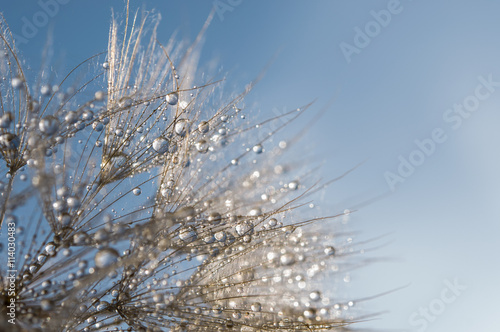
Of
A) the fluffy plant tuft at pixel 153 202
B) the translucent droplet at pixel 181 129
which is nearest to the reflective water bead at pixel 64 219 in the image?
the fluffy plant tuft at pixel 153 202

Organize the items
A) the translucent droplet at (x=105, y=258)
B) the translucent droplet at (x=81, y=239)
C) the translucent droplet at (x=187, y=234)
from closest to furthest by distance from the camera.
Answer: the translucent droplet at (x=105, y=258), the translucent droplet at (x=81, y=239), the translucent droplet at (x=187, y=234)

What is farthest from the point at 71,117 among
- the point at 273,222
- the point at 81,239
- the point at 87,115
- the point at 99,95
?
the point at 273,222

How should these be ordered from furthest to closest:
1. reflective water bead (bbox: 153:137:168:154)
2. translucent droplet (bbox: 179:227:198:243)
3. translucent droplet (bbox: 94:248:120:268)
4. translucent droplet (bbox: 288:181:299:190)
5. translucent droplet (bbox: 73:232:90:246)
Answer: translucent droplet (bbox: 288:181:299:190) < reflective water bead (bbox: 153:137:168:154) < translucent droplet (bbox: 179:227:198:243) < translucent droplet (bbox: 73:232:90:246) < translucent droplet (bbox: 94:248:120:268)

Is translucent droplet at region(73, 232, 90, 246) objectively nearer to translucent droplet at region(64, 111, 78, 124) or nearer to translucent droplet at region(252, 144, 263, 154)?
translucent droplet at region(64, 111, 78, 124)

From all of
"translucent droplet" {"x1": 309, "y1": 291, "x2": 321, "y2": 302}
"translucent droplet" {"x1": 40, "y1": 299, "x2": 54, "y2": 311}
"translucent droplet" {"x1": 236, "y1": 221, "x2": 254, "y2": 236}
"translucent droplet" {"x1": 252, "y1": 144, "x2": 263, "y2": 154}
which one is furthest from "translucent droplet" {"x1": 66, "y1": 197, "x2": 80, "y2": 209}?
"translucent droplet" {"x1": 309, "y1": 291, "x2": 321, "y2": 302}

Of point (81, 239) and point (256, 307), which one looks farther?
point (256, 307)

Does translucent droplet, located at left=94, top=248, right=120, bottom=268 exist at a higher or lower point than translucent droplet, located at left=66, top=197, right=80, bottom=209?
lower

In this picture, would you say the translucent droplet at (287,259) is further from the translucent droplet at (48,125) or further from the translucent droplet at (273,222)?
the translucent droplet at (48,125)

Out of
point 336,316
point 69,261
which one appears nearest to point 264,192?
point 336,316

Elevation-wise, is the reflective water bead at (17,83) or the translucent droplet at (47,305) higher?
the reflective water bead at (17,83)

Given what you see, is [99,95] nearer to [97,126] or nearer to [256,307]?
[97,126]

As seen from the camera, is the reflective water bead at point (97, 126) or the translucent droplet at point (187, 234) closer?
the translucent droplet at point (187, 234)

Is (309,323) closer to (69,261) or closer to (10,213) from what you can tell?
(69,261)

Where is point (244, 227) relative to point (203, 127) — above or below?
below
